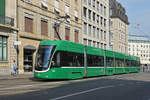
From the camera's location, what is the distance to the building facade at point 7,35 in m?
25.4

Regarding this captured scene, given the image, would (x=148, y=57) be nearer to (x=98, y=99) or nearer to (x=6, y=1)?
(x=6, y=1)

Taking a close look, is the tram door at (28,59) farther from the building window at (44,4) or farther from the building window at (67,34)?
the building window at (67,34)

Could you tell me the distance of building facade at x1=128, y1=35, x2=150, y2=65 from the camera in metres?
134

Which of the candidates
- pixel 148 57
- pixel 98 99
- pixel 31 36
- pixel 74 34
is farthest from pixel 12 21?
pixel 148 57

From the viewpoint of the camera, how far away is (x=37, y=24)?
102 feet

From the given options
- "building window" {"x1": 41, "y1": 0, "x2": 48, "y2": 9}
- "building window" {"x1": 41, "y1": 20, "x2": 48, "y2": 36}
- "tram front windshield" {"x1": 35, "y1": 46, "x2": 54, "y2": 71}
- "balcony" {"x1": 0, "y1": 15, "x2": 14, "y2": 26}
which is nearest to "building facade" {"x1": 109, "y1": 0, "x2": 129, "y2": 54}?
"building window" {"x1": 41, "y1": 20, "x2": 48, "y2": 36}

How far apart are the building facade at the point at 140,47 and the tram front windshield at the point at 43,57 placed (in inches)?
4669

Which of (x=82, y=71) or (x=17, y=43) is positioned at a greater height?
(x=17, y=43)

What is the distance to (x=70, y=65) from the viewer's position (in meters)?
19.9

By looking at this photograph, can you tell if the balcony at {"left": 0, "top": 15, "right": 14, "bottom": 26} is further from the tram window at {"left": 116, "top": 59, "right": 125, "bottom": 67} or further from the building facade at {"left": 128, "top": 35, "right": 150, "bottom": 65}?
the building facade at {"left": 128, "top": 35, "right": 150, "bottom": 65}

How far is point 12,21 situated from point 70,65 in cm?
1016

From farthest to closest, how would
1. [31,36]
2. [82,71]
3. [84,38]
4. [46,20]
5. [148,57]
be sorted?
1. [148,57]
2. [84,38]
3. [46,20]
4. [31,36]
5. [82,71]

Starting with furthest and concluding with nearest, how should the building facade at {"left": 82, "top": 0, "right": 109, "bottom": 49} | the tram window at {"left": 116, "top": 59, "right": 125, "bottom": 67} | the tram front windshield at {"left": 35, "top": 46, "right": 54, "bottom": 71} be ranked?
the building facade at {"left": 82, "top": 0, "right": 109, "bottom": 49} < the tram window at {"left": 116, "top": 59, "right": 125, "bottom": 67} < the tram front windshield at {"left": 35, "top": 46, "right": 54, "bottom": 71}

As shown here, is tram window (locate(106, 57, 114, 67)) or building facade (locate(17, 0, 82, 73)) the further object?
tram window (locate(106, 57, 114, 67))
